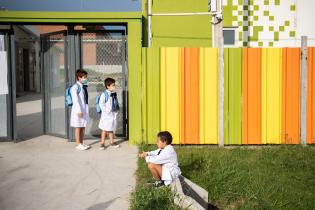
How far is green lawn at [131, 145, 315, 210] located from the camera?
5.79 metres

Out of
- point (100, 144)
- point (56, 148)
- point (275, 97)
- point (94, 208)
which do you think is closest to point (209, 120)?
point (275, 97)

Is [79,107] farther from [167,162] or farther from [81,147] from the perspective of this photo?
[167,162]

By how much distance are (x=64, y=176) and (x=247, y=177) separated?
265 cm

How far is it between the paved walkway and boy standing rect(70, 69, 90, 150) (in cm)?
29

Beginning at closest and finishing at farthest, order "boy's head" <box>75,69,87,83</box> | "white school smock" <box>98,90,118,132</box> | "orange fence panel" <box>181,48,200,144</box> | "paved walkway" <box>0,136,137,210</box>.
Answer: "paved walkway" <box>0,136,137,210</box>, "boy's head" <box>75,69,87,83</box>, "white school smock" <box>98,90,118,132</box>, "orange fence panel" <box>181,48,200,144</box>

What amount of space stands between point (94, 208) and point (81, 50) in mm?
5054

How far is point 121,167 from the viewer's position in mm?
7723

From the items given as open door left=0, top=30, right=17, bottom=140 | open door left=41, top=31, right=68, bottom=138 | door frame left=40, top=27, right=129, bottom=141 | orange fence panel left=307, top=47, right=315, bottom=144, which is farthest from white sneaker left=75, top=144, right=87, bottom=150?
orange fence panel left=307, top=47, right=315, bottom=144

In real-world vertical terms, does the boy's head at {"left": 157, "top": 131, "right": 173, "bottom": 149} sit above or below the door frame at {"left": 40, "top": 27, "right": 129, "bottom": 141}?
below

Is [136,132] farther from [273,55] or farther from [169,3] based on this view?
[169,3]

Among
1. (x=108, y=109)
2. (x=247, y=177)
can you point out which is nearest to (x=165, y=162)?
(x=247, y=177)

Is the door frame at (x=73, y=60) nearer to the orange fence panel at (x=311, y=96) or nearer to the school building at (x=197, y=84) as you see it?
the school building at (x=197, y=84)

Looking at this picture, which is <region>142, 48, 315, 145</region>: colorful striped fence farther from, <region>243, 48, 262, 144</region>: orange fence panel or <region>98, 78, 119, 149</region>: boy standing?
<region>98, 78, 119, 149</region>: boy standing

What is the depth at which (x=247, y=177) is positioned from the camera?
265 inches
